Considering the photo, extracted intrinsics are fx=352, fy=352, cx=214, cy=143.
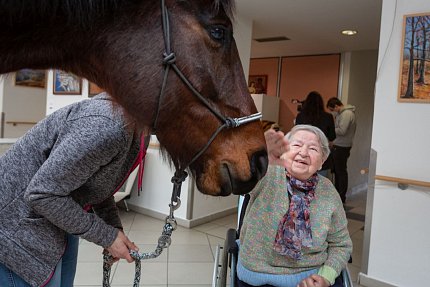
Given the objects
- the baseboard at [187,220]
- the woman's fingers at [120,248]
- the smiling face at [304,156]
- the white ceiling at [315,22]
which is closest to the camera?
the woman's fingers at [120,248]

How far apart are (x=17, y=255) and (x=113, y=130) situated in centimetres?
45

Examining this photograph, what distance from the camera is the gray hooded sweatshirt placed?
4965 mm

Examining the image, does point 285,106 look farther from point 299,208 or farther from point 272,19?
point 299,208

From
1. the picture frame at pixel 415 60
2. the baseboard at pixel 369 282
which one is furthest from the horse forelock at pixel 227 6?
the baseboard at pixel 369 282

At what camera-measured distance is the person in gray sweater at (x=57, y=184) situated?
92 centimetres

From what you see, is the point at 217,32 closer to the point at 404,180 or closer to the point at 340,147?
the point at 404,180

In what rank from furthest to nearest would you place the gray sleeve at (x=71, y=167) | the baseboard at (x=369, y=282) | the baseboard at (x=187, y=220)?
the baseboard at (x=187, y=220), the baseboard at (x=369, y=282), the gray sleeve at (x=71, y=167)

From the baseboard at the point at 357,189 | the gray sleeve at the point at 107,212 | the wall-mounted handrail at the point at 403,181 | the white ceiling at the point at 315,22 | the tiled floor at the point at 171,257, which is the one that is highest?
the white ceiling at the point at 315,22

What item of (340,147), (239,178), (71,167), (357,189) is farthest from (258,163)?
(357,189)

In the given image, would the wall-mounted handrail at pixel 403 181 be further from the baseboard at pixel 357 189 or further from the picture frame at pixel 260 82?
the picture frame at pixel 260 82

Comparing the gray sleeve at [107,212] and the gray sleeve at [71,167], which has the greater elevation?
the gray sleeve at [71,167]

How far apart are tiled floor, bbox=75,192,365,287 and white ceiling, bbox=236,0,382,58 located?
2193 millimetres

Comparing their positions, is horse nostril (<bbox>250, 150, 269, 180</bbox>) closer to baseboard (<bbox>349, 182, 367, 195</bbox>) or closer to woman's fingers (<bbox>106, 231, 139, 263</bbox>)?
woman's fingers (<bbox>106, 231, 139, 263</bbox>)

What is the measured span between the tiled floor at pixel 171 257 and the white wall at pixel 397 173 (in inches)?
15.8
